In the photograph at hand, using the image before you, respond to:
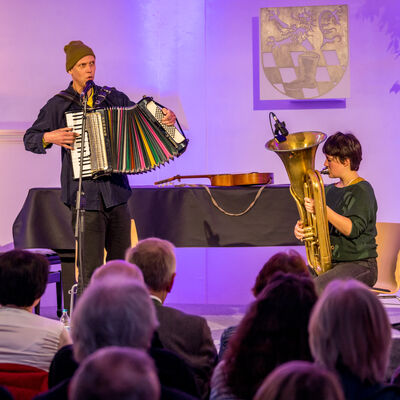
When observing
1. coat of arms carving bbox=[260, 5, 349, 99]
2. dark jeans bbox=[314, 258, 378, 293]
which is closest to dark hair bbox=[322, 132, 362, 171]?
dark jeans bbox=[314, 258, 378, 293]

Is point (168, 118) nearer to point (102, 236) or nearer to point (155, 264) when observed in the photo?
point (102, 236)

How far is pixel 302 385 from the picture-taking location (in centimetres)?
116

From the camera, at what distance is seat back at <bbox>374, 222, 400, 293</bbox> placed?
464cm

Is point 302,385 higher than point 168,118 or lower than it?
lower

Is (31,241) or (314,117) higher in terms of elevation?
(314,117)

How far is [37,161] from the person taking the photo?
21.0 feet

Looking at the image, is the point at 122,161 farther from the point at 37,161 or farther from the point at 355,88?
the point at 355,88

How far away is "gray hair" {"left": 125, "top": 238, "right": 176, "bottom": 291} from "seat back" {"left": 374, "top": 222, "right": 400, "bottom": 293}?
2.51 metres

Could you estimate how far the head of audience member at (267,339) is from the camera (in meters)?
1.72

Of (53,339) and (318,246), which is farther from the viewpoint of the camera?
(318,246)

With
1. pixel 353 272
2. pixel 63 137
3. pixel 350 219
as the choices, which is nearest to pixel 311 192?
pixel 350 219

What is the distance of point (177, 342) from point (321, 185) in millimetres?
1524

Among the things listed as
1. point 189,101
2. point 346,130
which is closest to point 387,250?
point 346,130

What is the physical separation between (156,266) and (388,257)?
9.01 ft
